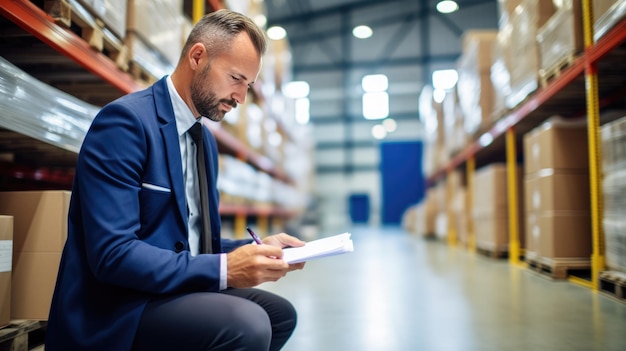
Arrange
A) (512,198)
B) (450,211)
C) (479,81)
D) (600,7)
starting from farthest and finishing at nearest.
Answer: (450,211) < (479,81) < (512,198) < (600,7)

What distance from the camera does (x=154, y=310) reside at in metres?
1.20

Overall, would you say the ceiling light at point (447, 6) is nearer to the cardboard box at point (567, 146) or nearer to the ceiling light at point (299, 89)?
the ceiling light at point (299, 89)

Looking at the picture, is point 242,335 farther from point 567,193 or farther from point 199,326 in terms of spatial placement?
point 567,193

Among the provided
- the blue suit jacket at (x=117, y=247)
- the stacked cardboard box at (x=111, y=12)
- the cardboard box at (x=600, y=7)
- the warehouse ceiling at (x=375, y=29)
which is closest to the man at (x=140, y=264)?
the blue suit jacket at (x=117, y=247)

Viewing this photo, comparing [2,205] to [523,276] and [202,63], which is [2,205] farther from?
[523,276]

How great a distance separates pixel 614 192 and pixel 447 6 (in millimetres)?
17326

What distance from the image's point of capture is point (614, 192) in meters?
3.27

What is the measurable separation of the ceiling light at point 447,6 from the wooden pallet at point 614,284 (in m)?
17.2

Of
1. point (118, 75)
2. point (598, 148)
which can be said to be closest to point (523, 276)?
point (598, 148)

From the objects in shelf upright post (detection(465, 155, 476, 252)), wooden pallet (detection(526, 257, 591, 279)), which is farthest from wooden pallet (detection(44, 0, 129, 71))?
shelf upright post (detection(465, 155, 476, 252))

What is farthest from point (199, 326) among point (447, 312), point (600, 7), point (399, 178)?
point (399, 178)

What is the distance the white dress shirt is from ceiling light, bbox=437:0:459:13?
1912cm

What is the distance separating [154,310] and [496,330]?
1.90m

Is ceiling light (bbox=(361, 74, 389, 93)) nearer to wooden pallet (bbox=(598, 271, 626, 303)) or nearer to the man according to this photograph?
wooden pallet (bbox=(598, 271, 626, 303))
